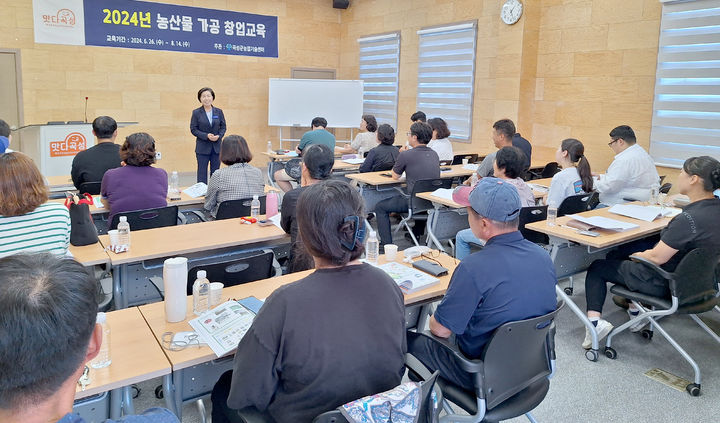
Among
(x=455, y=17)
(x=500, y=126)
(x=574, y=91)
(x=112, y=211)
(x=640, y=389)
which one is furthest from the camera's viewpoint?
(x=455, y=17)

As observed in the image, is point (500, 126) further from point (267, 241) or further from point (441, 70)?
point (441, 70)

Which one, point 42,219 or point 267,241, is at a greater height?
point 42,219

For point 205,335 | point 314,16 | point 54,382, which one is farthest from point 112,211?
point 314,16

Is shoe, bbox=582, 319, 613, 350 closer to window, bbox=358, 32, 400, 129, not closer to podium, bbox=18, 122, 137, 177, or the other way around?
podium, bbox=18, 122, 137, 177

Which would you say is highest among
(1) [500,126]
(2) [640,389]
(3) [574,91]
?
(3) [574,91]

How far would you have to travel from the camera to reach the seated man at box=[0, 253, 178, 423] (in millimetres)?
845

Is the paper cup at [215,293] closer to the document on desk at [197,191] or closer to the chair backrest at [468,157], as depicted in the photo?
the document on desk at [197,191]

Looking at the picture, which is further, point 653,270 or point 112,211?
point 112,211

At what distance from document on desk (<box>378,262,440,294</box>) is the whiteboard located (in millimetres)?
7735

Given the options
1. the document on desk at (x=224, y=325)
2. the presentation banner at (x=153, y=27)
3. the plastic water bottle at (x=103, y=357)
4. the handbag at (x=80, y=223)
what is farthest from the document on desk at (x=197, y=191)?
the presentation banner at (x=153, y=27)

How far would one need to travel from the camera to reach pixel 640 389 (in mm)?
2986

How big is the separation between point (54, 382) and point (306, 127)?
32.5 feet

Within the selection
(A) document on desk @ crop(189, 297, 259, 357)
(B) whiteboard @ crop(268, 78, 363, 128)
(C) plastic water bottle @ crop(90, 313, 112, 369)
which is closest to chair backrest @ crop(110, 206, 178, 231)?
(A) document on desk @ crop(189, 297, 259, 357)

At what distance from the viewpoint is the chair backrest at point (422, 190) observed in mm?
4930
